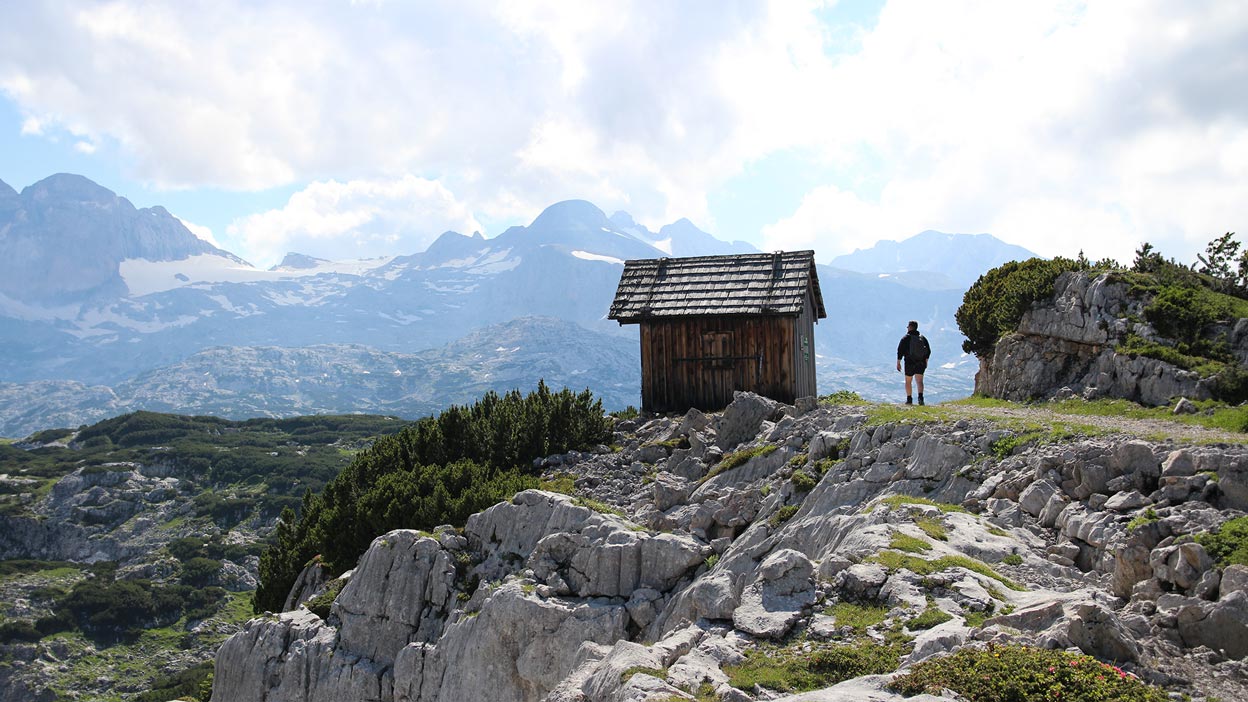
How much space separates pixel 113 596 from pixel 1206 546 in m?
127

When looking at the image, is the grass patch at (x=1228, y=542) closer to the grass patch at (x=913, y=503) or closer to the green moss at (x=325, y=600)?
the grass patch at (x=913, y=503)

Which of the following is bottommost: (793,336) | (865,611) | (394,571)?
(394,571)

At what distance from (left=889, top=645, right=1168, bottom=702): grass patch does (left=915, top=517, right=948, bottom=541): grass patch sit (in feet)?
15.4

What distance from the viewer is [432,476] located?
27.0 metres

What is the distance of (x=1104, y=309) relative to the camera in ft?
89.9

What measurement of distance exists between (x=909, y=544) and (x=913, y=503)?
2860 millimetres

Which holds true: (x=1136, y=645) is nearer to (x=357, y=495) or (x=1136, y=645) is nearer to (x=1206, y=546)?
(x=1206, y=546)

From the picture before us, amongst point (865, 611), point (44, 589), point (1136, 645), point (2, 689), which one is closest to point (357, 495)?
point (865, 611)

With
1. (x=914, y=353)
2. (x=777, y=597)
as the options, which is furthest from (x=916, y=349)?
(x=777, y=597)

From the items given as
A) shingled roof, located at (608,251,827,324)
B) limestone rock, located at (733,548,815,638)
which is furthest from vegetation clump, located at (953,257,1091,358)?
limestone rock, located at (733,548,815,638)

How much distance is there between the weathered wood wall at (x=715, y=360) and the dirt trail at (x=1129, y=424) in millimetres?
9489

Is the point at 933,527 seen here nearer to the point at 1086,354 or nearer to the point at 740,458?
the point at 740,458

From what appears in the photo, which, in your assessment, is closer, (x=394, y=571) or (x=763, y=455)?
(x=394, y=571)

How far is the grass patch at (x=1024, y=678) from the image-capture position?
9617 mm
